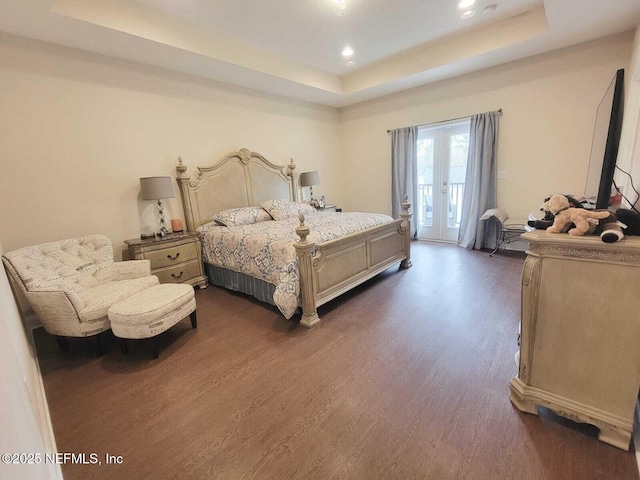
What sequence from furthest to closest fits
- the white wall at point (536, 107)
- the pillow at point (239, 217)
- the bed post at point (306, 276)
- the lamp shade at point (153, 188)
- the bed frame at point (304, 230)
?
the pillow at point (239, 217), the white wall at point (536, 107), the lamp shade at point (153, 188), the bed frame at point (304, 230), the bed post at point (306, 276)

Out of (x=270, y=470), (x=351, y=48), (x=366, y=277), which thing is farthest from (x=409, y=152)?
(x=270, y=470)

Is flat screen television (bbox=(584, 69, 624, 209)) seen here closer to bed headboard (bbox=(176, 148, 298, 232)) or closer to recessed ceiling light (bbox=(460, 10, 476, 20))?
recessed ceiling light (bbox=(460, 10, 476, 20))

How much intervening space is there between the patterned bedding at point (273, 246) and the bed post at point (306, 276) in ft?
0.20

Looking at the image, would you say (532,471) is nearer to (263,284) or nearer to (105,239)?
(263,284)

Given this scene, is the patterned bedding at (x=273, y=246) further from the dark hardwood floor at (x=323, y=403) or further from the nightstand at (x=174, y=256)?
the dark hardwood floor at (x=323, y=403)

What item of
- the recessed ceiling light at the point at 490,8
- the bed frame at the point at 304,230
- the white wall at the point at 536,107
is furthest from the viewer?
the white wall at the point at 536,107

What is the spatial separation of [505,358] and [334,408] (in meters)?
1.27

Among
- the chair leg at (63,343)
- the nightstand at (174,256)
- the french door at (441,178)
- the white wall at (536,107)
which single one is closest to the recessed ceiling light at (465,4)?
the white wall at (536,107)

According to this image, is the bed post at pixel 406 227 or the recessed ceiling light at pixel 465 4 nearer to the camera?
the recessed ceiling light at pixel 465 4

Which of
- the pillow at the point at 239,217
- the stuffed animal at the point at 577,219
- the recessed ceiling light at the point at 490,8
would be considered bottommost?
the pillow at the point at 239,217

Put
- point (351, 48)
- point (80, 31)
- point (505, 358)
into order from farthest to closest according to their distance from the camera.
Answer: point (351, 48) → point (80, 31) → point (505, 358)

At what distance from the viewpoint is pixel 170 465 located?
138 cm

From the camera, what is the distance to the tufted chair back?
7.09ft

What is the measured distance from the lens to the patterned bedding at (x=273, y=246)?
2527 mm
